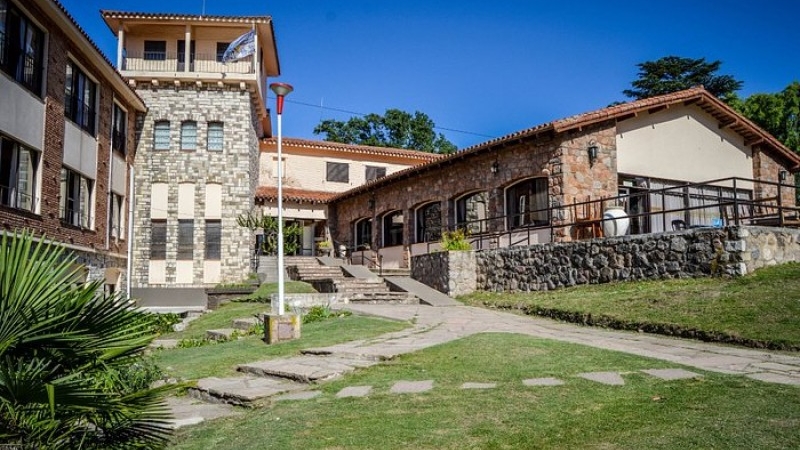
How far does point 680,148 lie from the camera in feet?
61.4

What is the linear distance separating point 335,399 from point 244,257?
66.1 ft

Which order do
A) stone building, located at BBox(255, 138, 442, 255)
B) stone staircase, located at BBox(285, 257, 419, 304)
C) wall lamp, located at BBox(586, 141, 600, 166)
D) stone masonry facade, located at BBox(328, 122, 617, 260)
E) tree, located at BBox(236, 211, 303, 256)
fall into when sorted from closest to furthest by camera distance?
stone staircase, located at BBox(285, 257, 419, 304) < stone masonry facade, located at BBox(328, 122, 617, 260) < wall lamp, located at BBox(586, 141, 600, 166) < tree, located at BBox(236, 211, 303, 256) < stone building, located at BBox(255, 138, 442, 255)

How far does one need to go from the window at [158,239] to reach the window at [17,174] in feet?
33.4

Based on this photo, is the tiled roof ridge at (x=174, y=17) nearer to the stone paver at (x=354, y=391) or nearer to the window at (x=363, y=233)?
the window at (x=363, y=233)

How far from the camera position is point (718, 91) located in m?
38.1

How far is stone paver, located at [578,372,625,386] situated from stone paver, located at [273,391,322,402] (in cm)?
252

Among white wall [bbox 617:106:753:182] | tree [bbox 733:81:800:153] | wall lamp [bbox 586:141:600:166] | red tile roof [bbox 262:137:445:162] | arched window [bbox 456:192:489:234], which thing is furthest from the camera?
tree [bbox 733:81:800:153]

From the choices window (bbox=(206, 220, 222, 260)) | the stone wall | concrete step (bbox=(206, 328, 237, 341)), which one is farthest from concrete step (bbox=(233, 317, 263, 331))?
window (bbox=(206, 220, 222, 260))

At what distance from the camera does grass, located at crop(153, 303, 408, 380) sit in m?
7.57

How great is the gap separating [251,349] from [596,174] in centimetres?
1138

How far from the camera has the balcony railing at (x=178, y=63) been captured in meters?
24.9

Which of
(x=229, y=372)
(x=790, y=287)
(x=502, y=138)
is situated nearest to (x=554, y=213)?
(x=502, y=138)

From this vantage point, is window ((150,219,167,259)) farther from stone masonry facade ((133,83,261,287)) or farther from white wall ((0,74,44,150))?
white wall ((0,74,44,150))

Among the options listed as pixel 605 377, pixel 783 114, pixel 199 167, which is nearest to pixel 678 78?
pixel 783 114
